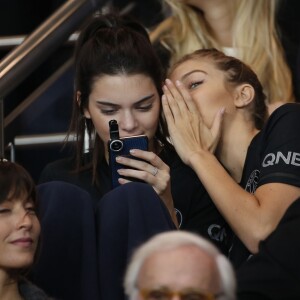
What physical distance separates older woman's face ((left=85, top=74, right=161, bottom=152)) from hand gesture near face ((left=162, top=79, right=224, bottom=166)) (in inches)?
2.7

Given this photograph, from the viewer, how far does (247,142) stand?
3.36 metres

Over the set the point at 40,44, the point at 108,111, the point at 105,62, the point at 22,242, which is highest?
the point at 40,44

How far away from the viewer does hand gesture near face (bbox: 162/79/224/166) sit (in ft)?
10.9

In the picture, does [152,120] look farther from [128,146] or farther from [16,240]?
[16,240]

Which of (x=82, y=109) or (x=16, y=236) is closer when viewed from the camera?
(x=16, y=236)

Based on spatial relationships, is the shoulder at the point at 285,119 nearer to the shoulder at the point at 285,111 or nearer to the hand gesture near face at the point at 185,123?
the shoulder at the point at 285,111

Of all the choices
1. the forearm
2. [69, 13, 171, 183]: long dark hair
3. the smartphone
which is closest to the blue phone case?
the smartphone

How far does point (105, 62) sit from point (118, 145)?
30cm

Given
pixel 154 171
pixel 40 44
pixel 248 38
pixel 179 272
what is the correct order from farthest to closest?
pixel 248 38 < pixel 40 44 < pixel 154 171 < pixel 179 272

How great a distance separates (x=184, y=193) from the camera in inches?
132

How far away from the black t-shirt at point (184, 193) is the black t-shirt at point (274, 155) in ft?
0.35

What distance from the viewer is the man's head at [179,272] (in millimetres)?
2098

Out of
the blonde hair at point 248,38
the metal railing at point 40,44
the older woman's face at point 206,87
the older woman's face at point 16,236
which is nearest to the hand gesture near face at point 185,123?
the older woman's face at point 206,87

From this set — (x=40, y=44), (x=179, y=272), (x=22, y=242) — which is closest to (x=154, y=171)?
(x=22, y=242)
